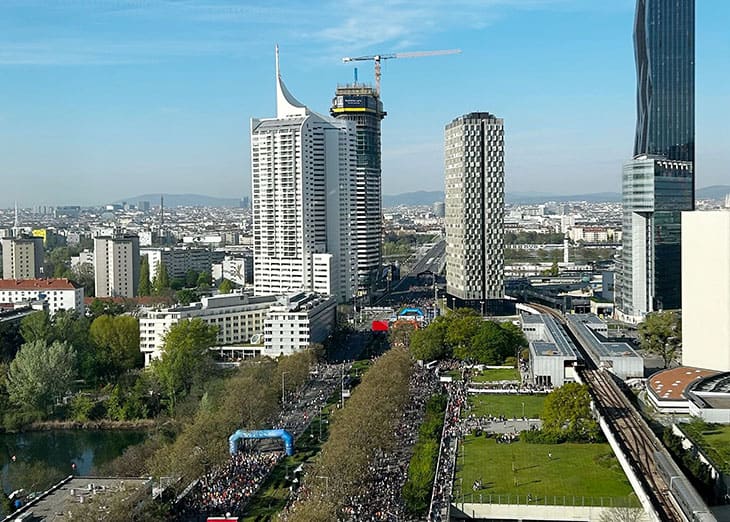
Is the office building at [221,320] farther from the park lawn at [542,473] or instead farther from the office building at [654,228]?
the office building at [654,228]

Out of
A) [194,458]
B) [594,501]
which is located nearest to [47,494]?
[194,458]

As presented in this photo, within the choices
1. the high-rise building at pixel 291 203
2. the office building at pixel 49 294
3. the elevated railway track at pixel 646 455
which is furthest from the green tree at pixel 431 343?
the office building at pixel 49 294

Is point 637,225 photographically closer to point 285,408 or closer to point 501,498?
point 285,408

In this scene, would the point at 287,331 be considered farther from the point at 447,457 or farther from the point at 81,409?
the point at 447,457

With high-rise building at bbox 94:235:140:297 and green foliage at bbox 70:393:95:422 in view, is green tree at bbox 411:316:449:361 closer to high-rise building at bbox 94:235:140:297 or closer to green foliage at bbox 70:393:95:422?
green foliage at bbox 70:393:95:422

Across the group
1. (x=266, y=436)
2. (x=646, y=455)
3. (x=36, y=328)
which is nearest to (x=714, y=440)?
(x=646, y=455)

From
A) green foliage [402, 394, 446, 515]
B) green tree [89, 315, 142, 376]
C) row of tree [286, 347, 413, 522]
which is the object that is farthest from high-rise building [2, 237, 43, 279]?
green foliage [402, 394, 446, 515]
